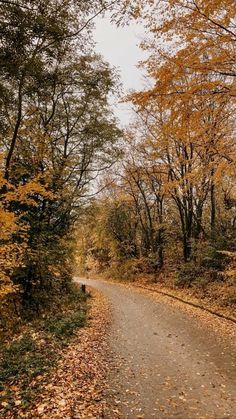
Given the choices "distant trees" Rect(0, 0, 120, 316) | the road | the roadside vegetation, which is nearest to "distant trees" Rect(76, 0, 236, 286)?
the roadside vegetation

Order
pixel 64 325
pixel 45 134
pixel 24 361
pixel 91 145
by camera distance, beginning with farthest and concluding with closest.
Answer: pixel 91 145 < pixel 45 134 < pixel 64 325 < pixel 24 361

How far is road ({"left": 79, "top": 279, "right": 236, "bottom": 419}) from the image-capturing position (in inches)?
197

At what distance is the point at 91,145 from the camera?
55.1 ft

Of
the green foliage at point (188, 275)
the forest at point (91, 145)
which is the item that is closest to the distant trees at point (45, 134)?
the forest at point (91, 145)

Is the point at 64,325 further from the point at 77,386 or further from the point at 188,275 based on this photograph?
Result: the point at 188,275

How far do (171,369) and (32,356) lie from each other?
9.67 ft

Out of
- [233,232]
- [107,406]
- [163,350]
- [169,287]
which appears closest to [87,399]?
[107,406]

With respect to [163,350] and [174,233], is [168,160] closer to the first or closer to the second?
[174,233]

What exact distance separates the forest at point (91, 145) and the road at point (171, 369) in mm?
1961

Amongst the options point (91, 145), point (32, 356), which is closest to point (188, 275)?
point (91, 145)

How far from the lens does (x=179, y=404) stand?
16.7 feet

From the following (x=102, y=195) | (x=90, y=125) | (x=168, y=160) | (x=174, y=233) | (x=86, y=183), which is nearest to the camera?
(x=90, y=125)

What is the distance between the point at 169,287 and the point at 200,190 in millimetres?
5952

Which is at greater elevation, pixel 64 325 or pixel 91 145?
pixel 91 145
